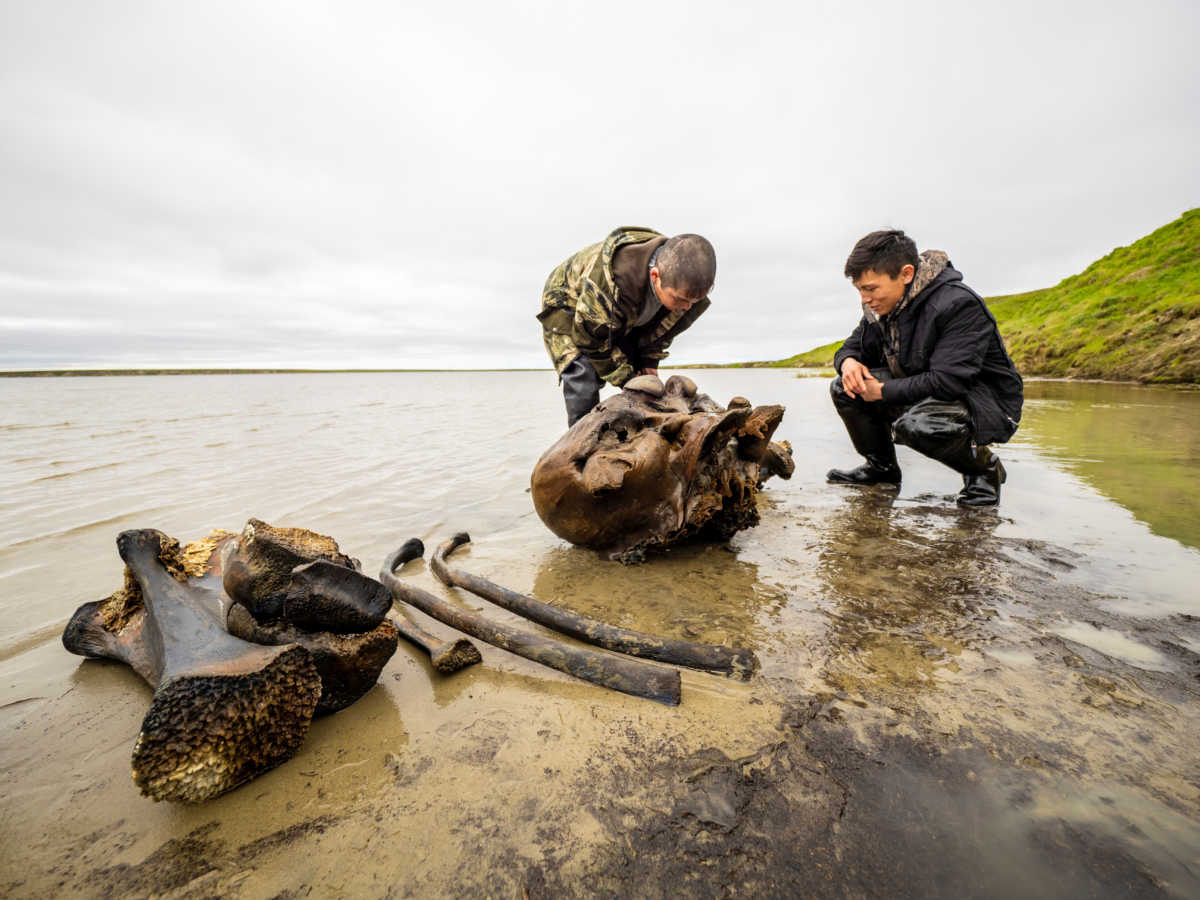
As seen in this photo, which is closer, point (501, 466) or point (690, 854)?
point (690, 854)

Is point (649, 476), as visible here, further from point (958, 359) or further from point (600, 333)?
point (958, 359)

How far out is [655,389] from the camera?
3332 millimetres

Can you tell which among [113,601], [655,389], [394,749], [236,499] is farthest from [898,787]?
[236,499]

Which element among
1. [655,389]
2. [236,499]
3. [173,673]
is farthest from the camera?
[236,499]

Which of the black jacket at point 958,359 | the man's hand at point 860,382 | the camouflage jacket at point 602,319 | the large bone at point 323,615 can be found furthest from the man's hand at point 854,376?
the large bone at point 323,615

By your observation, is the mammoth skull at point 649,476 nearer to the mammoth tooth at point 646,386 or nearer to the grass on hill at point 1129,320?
the mammoth tooth at point 646,386

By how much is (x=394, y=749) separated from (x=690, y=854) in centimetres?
88

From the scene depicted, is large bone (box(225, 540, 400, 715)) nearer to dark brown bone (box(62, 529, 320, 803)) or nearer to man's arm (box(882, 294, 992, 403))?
dark brown bone (box(62, 529, 320, 803))

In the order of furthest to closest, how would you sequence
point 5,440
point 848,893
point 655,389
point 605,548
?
point 5,440
point 655,389
point 605,548
point 848,893

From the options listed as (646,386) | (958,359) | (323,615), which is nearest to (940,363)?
(958,359)

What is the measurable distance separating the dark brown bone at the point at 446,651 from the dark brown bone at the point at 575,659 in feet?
0.29

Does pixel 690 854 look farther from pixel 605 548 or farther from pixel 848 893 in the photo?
pixel 605 548

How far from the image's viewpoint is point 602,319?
4113mm

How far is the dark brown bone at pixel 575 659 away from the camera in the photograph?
1.61 meters
